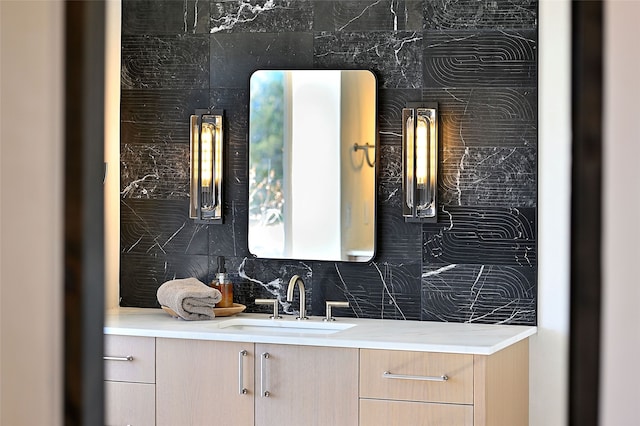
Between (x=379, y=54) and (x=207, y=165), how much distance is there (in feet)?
2.80

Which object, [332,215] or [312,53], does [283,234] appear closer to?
[332,215]

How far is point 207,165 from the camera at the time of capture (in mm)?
A: 3652

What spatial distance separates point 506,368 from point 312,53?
148cm

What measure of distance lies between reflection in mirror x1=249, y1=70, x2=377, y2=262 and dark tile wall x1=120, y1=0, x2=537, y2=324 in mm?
56

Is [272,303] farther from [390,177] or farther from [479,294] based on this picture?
[479,294]

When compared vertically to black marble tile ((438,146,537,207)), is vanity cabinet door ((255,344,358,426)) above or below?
below

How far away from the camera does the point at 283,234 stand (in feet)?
11.8

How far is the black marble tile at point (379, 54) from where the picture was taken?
349 centimetres

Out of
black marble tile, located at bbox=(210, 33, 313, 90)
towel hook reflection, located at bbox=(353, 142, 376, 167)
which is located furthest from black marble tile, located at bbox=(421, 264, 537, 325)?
black marble tile, located at bbox=(210, 33, 313, 90)

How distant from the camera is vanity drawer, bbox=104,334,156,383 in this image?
3.20 metres
